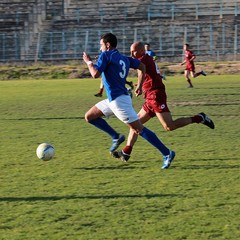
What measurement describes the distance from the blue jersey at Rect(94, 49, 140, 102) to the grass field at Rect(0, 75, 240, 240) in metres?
1.06

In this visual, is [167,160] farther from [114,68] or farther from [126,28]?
[126,28]

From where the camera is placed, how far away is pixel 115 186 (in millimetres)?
7887

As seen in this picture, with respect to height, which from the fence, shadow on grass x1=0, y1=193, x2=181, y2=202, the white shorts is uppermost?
the white shorts

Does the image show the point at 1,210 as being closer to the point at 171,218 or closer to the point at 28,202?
the point at 28,202

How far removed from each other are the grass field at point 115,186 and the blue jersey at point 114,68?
3.47 feet

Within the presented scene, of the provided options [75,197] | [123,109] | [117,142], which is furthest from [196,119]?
[75,197]

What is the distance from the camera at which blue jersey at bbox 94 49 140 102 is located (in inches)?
348

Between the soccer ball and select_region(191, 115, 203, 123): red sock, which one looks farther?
select_region(191, 115, 203, 123): red sock

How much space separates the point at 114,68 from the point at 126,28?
3547 cm

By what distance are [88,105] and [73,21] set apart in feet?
92.2

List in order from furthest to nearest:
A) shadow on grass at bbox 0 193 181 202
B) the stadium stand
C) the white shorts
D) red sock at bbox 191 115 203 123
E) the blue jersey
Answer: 1. the stadium stand
2. red sock at bbox 191 115 203 123
3. the white shorts
4. the blue jersey
5. shadow on grass at bbox 0 193 181 202

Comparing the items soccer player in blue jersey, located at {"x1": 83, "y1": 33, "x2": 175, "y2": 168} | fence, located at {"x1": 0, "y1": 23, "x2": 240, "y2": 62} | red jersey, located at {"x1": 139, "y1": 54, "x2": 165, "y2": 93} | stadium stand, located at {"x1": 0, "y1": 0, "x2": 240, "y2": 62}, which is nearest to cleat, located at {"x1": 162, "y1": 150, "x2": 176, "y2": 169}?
soccer player in blue jersey, located at {"x1": 83, "y1": 33, "x2": 175, "y2": 168}

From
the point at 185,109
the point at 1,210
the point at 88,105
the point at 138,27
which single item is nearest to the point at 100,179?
the point at 1,210

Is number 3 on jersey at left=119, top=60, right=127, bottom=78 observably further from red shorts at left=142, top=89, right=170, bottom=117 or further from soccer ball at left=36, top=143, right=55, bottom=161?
soccer ball at left=36, top=143, right=55, bottom=161
